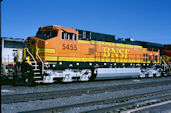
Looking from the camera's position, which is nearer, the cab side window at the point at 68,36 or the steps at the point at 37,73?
the steps at the point at 37,73

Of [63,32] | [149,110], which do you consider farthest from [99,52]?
[149,110]

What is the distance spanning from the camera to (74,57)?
1291cm

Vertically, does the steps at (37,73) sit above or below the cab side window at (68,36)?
below

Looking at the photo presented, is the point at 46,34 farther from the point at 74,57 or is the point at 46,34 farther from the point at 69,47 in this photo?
the point at 74,57

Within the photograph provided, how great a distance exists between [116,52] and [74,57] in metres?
4.33

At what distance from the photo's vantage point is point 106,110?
5.47 meters

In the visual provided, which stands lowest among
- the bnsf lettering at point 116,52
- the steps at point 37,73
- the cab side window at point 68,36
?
the steps at point 37,73

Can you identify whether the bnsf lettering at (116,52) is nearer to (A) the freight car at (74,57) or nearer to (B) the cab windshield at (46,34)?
(A) the freight car at (74,57)

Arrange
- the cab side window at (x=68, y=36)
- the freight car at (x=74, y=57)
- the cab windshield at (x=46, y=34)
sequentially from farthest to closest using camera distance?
the cab side window at (x=68, y=36) < the cab windshield at (x=46, y=34) < the freight car at (x=74, y=57)

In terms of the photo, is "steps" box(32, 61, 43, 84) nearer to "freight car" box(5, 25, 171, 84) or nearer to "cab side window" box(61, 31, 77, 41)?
"freight car" box(5, 25, 171, 84)

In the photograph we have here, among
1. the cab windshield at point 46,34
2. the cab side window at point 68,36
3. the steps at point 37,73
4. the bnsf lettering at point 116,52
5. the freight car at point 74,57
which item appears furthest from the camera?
the bnsf lettering at point 116,52

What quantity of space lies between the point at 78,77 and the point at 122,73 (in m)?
4.67

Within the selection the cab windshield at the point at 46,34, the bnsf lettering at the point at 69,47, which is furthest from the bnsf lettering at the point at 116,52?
the cab windshield at the point at 46,34

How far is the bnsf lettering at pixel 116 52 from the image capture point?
49.7ft
